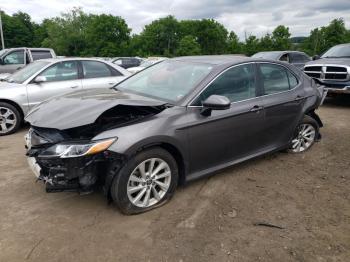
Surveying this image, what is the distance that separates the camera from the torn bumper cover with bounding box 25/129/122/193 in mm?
2988

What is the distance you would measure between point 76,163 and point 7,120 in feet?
13.6

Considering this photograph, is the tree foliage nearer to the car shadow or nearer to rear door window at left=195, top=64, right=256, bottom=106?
the car shadow

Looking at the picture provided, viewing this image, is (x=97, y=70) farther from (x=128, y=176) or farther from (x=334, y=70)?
(x=334, y=70)

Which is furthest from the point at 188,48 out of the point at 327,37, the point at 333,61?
the point at 333,61

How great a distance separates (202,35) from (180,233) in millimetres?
73721

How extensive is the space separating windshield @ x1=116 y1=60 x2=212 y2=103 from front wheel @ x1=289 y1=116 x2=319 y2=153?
82.0 inches

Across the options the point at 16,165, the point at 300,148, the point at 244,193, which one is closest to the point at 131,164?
the point at 244,193

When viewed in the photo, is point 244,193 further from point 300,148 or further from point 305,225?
point 300,148

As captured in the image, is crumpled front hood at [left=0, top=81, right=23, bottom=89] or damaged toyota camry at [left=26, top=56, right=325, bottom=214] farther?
crumpled front hood at [left=0, top=81, right=23, bottom=89]

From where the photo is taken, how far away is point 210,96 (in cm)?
349

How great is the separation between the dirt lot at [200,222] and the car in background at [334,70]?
16.2 ft

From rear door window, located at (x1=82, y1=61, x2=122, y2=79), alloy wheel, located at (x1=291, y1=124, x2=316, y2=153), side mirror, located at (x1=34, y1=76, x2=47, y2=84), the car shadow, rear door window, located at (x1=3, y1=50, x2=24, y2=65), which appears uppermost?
rear door window, located at (x1=3, y1=50, x2=24, y2=65)

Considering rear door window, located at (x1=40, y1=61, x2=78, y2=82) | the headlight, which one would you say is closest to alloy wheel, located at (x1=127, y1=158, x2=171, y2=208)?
the headlight

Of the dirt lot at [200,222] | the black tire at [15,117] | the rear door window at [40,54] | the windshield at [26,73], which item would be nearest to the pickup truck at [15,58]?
the rear door window at [40,54]
